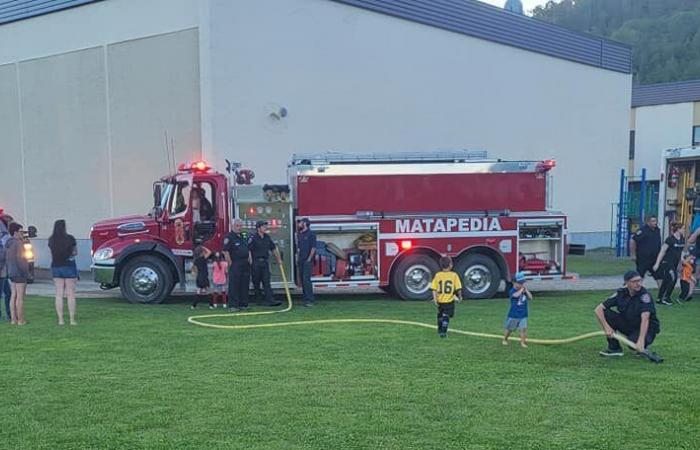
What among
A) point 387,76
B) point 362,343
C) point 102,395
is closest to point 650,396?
point 362,343

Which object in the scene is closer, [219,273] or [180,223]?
[219,273]

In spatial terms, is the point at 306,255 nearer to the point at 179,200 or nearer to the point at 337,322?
the point at 337,322

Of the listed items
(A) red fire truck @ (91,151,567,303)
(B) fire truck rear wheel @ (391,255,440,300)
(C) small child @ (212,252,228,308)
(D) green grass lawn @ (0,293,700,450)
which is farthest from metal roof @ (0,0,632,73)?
(D) green grass lawn @ (0,293,700,450)

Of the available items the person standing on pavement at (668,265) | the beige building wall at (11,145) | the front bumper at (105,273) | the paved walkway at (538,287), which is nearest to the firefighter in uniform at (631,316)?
the person standing on pavement at (668,265)

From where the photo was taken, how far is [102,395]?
677 cm

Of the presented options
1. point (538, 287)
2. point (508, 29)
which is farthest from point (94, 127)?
point (508, 29)

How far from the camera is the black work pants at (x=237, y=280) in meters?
12.7

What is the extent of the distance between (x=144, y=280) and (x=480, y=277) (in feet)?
22.9

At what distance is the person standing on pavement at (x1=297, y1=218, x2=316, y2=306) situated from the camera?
518 inches

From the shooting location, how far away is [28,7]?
862 inches

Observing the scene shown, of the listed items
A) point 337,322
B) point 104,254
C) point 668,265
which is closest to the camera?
point 337,322

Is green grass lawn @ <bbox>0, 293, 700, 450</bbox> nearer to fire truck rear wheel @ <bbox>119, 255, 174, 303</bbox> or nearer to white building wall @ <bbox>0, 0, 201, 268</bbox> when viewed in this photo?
fire truck rear wheel @ <bbox>119, 255, 174, 303</bbox>

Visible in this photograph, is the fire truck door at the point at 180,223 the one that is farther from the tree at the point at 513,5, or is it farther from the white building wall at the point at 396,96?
the tree at the point at 513,5

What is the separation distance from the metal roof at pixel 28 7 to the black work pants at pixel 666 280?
690 inches
